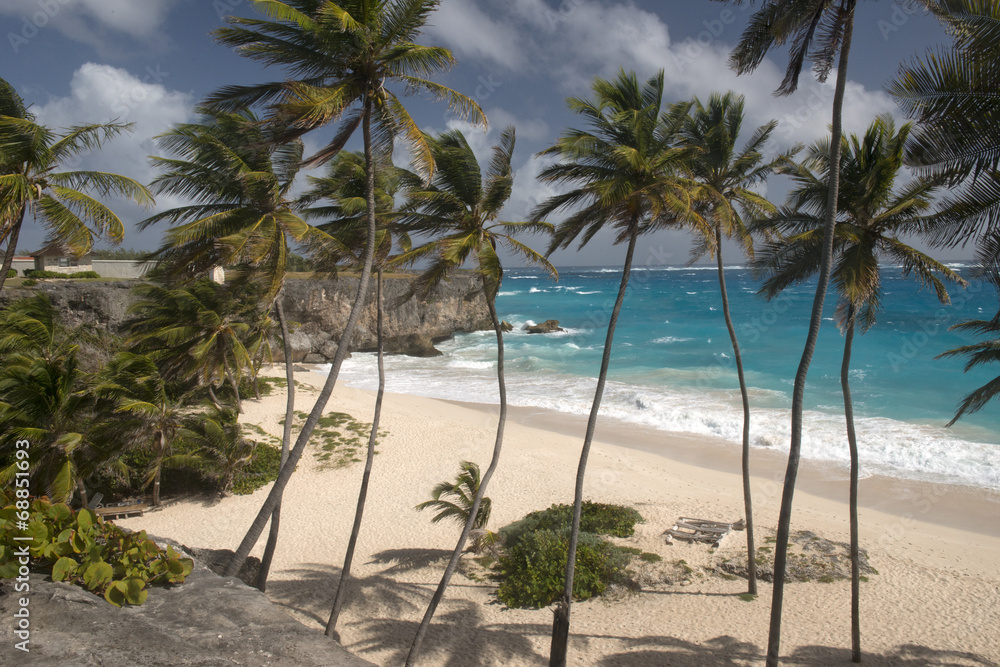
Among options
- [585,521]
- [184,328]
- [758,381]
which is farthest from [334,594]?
[758,381]

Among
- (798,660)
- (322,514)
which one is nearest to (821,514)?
(798,660)

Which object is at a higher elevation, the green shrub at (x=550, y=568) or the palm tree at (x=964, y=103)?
the palm tree at (x=964, y=103)

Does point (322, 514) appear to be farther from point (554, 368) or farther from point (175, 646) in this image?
point (554, 368)

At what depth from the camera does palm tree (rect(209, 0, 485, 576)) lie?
6.93 meters

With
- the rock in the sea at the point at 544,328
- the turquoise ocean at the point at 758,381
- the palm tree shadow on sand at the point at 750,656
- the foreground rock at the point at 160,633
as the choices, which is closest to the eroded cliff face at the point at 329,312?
the turquoise ocean at the point at 758,381

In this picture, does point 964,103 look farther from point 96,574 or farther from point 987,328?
point 96,574

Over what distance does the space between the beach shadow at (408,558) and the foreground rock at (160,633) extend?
27.2 feet

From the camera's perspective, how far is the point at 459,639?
385 inches

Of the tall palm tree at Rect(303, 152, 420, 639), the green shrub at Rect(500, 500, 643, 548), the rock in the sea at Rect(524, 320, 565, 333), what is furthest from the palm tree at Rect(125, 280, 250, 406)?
the rock in the sea at Rect(524, 320, 565, 333)

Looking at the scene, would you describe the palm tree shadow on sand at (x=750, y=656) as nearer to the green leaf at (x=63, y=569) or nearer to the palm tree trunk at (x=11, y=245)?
the green leaf at (x=63, y=569)

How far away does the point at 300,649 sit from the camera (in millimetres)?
4141

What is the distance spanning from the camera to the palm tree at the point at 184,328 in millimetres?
16234

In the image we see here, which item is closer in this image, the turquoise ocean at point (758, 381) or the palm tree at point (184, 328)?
the palm tree at point (184, 328)

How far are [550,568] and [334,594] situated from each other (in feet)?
14.7
